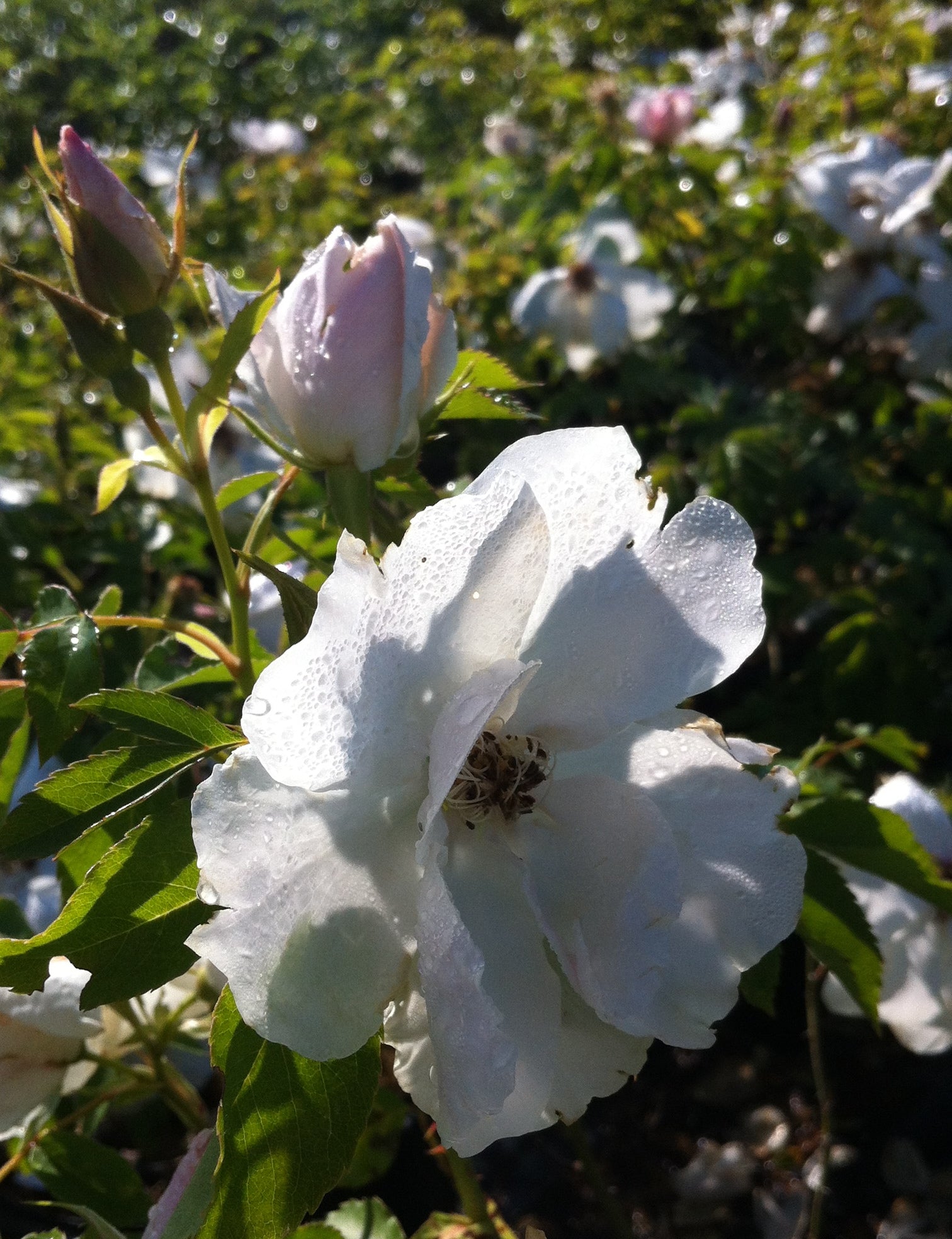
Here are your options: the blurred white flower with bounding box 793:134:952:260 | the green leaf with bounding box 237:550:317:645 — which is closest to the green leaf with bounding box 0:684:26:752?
the green leaf with bounding box 237:550:317:645

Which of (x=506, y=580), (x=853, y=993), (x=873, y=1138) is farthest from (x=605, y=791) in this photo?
(x=873, y=1138)

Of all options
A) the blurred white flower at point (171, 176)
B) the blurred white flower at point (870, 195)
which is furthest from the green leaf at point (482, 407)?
the blurred white flower at point (171, 176)

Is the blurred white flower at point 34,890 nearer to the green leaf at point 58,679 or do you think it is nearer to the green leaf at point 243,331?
the green leaf at point 58,679

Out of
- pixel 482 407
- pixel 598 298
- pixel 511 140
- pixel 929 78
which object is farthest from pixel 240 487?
pixel 511 140

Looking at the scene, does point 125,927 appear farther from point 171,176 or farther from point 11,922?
point 171,176

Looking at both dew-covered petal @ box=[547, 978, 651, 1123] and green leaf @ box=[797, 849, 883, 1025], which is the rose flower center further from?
dew-covered petal @ box=[547, 978, 651, 1123]

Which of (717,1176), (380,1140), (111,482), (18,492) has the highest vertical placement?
(111,482)

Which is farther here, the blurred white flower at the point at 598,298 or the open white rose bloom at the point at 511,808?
the blurred white flower at the point at 598,298

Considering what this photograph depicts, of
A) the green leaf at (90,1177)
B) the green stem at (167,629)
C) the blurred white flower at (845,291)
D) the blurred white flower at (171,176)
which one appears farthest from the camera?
the blurred white flower at (171,176)
